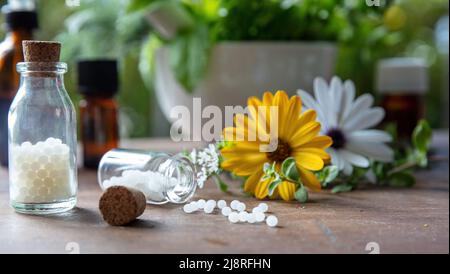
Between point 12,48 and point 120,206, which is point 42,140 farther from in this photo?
point 12,48

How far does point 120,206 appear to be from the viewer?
1.67 feet

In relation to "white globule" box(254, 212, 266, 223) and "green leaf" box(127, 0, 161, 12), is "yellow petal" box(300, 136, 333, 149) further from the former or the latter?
"green leaf" box(127, 0, 161, 12)

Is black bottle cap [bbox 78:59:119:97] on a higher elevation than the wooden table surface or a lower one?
higher

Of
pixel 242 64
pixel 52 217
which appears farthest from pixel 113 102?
pixel 52 217

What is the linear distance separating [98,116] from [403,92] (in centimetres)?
62

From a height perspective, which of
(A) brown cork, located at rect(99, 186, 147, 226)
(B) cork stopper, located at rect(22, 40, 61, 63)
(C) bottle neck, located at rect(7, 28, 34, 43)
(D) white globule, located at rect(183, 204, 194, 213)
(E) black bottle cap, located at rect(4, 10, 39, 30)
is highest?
(E) black bottle cap, located at rect(4, 10, 39, 30)

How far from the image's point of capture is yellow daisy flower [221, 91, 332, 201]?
0.61 metres

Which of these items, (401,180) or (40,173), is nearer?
(40,173)

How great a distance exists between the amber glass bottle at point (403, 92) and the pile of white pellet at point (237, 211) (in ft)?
2.07

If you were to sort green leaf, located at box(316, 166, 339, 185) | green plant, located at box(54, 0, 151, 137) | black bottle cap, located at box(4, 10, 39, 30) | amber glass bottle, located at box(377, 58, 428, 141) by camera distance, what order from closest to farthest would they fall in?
green leaf, located at box(316, 166, 339, 185) → black bottle cap, located at box(4, 10, 39, 30) → green plant, located at box(54, 0, 151, 137) → amber glass bottle, located at box(377, 58, 428, 141)

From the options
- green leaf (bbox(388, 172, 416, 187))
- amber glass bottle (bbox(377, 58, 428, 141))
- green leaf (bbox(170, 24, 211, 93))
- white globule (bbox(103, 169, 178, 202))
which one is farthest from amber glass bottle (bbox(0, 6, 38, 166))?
amber glass bottle (bbox(377, 58, 428, 141))

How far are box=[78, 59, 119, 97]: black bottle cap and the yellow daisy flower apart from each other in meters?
0.31

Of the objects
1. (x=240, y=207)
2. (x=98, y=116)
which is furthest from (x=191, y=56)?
(x=240, y=207)

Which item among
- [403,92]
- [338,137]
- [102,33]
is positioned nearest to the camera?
[338,137]
